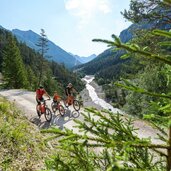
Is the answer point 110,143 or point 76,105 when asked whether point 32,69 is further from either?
point 110,143

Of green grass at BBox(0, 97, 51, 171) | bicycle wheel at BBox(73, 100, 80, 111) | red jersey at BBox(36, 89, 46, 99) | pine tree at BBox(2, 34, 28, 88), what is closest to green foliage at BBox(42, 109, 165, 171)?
green grass at BBox(0, 97, 51, 171)

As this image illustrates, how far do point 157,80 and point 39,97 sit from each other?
41.7 feet

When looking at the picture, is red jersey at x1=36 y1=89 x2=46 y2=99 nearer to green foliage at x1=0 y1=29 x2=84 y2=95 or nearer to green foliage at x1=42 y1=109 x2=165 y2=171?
green foliage at x1=42 y1=109 x2=165 y2=171

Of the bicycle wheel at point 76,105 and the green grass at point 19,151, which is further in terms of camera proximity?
the bicycle wheel at point 76,105

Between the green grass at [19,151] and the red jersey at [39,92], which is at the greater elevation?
the red jersey at [39,92]

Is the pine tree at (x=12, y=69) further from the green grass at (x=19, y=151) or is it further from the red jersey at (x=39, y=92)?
the green grass at (x=19, y=151)

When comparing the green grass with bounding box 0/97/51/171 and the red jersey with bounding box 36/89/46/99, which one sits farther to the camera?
the red jersey with bounding box 36/89/46/99

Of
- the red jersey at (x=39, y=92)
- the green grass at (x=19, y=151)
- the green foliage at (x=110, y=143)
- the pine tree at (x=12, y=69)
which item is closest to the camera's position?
the green foliage at (x=110, y=143)

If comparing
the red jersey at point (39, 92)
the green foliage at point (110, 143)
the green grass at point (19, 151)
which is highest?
the green foliage at point (110, 143)

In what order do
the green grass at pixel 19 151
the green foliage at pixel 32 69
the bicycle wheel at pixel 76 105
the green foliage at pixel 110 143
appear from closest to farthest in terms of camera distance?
1. the green foliage at pixel 110 143
2. the green grass at pixel 19 151
3. the bicycle wheel at pixel 76 105
4. the green foliage at pixel 32 69

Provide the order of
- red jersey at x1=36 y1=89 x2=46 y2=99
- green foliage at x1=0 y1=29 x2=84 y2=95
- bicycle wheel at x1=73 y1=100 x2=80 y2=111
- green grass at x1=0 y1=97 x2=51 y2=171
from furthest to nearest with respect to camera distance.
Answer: green foliage at x1=0 y1=29 x2=84 y2=95 < bicycle wheel at x1=73 y1=100 x2=80 y2=111 < red jersey at x1=36 y1=89 x2=46 y2=99 < green grass at x1=0 y1=97 x2=51 y2=171

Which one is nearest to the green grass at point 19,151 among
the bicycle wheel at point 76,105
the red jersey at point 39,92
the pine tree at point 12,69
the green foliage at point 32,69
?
the red jersey at point 39,92

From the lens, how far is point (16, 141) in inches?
527

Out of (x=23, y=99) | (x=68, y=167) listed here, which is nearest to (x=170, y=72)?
(x=68, y=167)
